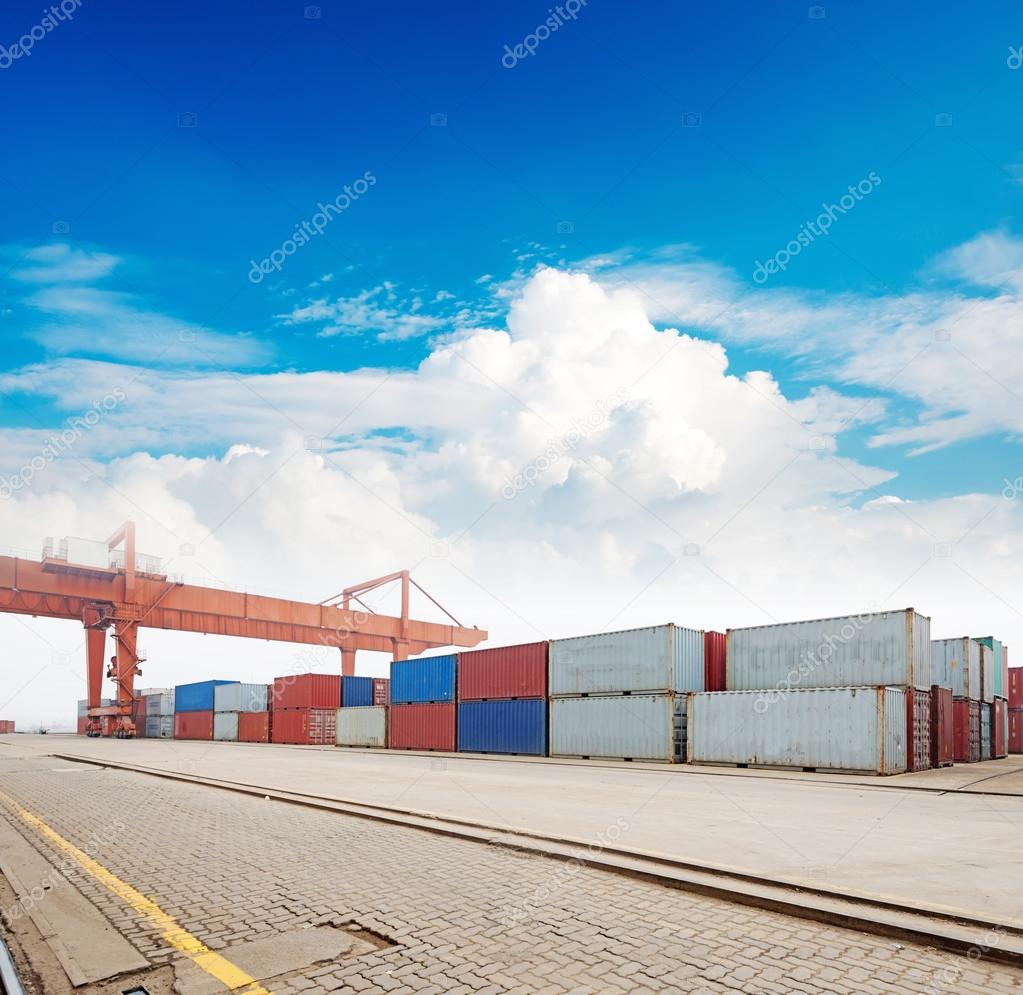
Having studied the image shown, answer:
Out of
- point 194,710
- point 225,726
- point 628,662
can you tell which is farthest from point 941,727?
point 194,710

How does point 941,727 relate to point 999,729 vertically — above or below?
above

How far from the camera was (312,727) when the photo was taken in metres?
51.2

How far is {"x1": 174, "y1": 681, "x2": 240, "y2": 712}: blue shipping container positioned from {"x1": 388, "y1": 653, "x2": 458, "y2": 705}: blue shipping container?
2587 centimetres

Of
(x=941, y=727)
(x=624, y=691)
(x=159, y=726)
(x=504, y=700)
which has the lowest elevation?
(x=159, y=726)

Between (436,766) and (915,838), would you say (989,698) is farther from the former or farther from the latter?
(915,838)

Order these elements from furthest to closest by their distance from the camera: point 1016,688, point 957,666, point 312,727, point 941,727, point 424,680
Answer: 1. point 312,727
2. point 424,680
3. point 1016,688
4. point 957,666
5. point 941,727

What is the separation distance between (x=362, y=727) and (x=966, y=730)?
31795 millimetres

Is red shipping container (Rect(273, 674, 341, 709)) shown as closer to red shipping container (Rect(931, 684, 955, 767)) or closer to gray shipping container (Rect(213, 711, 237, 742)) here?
gray shipping container (Rect(213, 711, 237, 742))

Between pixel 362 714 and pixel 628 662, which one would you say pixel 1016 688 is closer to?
pixel 628 662

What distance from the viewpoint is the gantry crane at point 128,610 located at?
174 ft

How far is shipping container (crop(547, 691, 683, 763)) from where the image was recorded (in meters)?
28.5

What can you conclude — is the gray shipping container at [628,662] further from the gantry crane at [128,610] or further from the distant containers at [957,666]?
the gantry crane at [128,610]

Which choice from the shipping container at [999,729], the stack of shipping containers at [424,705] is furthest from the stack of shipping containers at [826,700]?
the stack of shipping containers at [424,705]

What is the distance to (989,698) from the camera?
3447 cm
